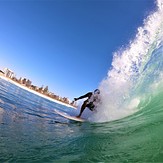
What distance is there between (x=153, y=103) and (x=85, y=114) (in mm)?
8792

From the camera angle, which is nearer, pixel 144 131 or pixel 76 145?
pixel 76 145

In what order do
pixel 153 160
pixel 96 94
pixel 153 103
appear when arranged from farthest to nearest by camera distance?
pixel 96 94 → pixel 153 103 → pixel 153 160

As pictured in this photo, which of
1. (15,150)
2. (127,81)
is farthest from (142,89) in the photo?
(15,150)

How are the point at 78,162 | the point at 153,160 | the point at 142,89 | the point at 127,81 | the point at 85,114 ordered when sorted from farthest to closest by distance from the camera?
the point at 85,114
the point at 127,81
the point at 142,89
the point at 78,162
the point at 153,160

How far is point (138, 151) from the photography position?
16.4 ft

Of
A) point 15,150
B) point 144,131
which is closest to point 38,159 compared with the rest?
point 15,150

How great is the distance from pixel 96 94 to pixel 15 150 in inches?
504

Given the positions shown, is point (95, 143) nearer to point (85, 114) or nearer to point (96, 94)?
point (96, 94)

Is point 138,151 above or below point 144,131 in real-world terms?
below

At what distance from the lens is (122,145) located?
18.9 ft

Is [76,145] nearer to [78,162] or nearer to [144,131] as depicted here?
[78,162]

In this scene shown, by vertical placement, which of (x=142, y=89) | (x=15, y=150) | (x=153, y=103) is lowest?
(x=15, y=150)

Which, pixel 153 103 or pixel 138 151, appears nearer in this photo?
pixel 138 151

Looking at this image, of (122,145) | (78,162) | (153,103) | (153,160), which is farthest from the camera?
(153,103)
